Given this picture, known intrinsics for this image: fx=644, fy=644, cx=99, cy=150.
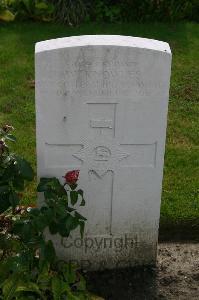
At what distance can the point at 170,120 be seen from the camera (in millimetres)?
6121

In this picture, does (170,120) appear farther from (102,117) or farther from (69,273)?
(69,273)

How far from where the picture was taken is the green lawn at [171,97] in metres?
4.93

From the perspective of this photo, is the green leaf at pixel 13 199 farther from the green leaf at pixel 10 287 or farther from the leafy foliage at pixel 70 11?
the leafy foliage at pixel 70 11

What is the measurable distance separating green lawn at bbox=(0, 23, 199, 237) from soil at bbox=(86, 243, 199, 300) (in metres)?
0.38

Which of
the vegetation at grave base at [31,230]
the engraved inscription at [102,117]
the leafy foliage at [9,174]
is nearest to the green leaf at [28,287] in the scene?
the vegetation at grave base at [31,230]

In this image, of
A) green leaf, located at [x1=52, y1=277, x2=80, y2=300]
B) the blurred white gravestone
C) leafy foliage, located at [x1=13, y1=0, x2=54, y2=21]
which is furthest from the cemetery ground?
green leaf, located at [x1=52, y1=277, x2=80, y2=300]

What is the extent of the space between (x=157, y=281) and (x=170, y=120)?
90.7 inches

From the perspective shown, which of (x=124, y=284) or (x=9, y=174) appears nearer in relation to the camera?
(x=9, y=174)

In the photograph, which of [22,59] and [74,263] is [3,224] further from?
[22,59]

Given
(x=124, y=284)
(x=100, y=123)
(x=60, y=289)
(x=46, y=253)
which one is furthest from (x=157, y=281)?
(x=100, y=123)

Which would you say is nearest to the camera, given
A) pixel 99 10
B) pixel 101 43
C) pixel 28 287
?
pixel 101 43

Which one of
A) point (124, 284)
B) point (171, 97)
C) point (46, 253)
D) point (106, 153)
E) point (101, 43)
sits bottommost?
point (124, 284)

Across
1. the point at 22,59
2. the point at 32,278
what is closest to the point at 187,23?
the point at 22,59

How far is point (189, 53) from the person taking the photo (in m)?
7.64
